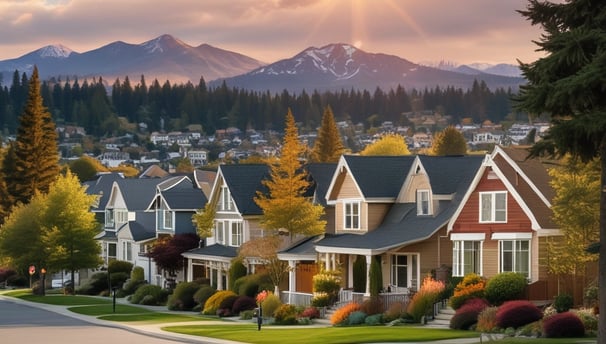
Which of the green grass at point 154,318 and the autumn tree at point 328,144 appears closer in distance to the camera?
the green grass at point 154,318

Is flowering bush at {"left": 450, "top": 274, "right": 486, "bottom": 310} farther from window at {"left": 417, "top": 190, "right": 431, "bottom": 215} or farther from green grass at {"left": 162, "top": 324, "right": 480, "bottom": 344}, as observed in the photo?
window at {"left": 417, "top": 190, "right": 431, "bottom": 215}

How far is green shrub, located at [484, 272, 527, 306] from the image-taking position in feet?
172

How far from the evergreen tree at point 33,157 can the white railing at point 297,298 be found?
2406 inches

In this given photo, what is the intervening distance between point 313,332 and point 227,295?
21853 mm

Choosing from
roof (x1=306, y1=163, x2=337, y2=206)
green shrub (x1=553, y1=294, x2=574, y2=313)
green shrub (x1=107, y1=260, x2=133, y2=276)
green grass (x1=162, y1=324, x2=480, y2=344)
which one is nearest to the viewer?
green grass (x1=162, y1=324, x2=480, y2=344)

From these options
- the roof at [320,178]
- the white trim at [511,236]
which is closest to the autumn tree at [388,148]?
the roof at [320,178]

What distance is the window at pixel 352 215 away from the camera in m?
67.5

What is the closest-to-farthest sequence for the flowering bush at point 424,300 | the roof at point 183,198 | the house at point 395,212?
the flowering bush at point 424,300, the house at point 395,212, the roof at point 183,198

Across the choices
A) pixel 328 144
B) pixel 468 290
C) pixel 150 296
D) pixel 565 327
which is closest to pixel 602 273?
pixel 565 327

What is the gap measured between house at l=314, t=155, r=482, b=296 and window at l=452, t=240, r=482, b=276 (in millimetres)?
1794

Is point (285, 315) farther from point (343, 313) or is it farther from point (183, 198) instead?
point (183, 198)

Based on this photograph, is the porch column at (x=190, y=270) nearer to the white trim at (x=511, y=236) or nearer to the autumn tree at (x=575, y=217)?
the white trim at (x=511, y=236)

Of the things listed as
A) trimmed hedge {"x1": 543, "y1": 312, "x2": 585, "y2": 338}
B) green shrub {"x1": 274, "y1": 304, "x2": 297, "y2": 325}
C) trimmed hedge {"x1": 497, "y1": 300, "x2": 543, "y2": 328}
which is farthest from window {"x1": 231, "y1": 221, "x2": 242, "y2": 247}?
trimmed hedge {"x1": 543, "y1": 312, "x2": 585, "y2": 338}

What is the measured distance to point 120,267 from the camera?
4035 inches
